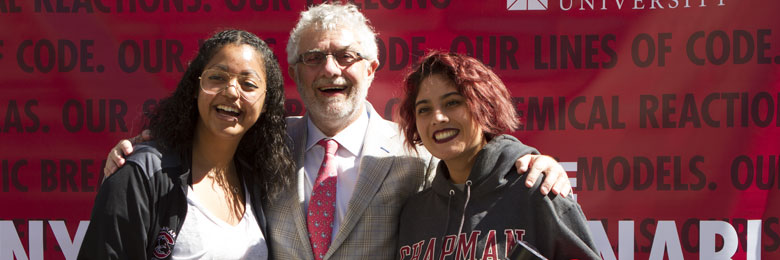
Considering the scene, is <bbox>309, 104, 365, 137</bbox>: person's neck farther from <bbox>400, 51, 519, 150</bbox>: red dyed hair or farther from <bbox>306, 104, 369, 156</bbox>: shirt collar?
<bbox>400, 51, 519, 150</bbox>: red dyed hair

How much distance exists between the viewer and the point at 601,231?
3.17 meters

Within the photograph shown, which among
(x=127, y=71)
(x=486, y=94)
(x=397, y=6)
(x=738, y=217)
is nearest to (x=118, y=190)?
(x=486, y=94)

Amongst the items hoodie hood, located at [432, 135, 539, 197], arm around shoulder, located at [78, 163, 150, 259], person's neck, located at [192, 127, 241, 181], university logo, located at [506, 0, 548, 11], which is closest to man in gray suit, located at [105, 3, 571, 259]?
person's neck, located at [192, 127, 241, 181]

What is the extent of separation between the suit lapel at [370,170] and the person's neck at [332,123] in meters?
0.08

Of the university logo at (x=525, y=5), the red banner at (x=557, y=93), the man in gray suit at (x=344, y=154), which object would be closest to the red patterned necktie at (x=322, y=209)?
the man in gray suit at (x=344, y=154)

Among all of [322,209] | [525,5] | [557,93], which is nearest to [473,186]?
[322,209]

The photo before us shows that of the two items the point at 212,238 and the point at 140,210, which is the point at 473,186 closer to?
the point at 212,238

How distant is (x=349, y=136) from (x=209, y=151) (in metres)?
0.56

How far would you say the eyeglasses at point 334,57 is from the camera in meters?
2.61

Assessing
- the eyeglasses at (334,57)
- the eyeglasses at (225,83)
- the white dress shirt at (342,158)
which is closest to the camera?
the eyeglasses at (225,83)

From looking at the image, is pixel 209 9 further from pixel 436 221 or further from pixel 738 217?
pixel 738 217

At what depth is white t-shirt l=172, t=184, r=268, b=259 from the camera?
82.7 inches

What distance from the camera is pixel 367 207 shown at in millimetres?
Result: 2416

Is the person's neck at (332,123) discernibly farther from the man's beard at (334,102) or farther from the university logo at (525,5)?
the university logo at (525,5)
